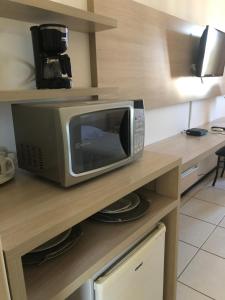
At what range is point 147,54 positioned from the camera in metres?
1.78

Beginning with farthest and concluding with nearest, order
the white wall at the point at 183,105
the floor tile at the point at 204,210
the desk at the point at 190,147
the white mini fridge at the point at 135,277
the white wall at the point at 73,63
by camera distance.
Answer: the floor tile at the point at 204,210 → the white wall at the point at 183,105 → the desk at the point at 190,147 → the white wall at the point at 73,63 → the white mini fridge at the point at 135,277

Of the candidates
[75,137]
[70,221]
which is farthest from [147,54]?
[70,221]

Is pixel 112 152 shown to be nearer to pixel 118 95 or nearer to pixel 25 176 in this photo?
pixel 25 176

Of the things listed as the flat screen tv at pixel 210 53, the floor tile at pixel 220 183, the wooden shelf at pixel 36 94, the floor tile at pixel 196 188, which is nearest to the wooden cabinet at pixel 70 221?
the wooden shelf at pixel 36 94

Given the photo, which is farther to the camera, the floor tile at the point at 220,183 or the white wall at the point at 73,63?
the floor tile at the point at 220,183

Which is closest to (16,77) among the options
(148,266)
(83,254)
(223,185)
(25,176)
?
(25,176)

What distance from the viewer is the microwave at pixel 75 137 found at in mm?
875

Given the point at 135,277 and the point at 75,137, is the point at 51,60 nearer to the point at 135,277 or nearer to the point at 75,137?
the point at 75,137

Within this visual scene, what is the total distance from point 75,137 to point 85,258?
0.44 m

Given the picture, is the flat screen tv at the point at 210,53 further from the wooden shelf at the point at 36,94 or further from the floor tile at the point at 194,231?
the wooden shelf at the point at 36,94

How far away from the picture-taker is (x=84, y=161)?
0.95m

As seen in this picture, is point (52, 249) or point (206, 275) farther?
point (206, 275)

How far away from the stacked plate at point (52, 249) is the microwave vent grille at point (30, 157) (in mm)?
283

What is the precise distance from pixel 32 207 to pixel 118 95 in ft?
3.31
